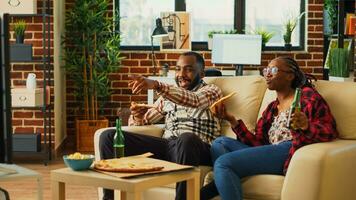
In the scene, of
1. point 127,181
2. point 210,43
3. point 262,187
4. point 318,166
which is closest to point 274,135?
point 262,187

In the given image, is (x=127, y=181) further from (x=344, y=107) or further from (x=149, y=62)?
(x=149, y=62)

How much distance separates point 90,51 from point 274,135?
3568mm

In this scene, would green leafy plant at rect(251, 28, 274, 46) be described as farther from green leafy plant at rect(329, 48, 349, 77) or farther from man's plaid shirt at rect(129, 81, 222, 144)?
man's plaid shirt at rect(129, 81, 222, 144)

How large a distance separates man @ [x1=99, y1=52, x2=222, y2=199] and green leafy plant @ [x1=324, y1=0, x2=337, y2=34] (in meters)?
3.63

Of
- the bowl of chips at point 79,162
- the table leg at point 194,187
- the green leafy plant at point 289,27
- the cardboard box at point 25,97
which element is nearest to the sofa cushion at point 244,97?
the table leg at point 194,187

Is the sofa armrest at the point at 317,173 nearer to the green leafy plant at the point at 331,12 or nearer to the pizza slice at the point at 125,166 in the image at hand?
the pizza slice at the point at 125,166

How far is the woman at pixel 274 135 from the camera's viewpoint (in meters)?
3.57

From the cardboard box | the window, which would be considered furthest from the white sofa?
the window

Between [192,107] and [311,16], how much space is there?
3.87 m

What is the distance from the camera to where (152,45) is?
7.17 meters

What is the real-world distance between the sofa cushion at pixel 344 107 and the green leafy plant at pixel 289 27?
3.81 metres

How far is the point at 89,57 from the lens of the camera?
714 cm

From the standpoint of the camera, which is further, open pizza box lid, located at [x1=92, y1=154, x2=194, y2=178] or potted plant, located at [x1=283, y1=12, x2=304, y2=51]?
potted plant, located at [x1=283, y1=12, x2=304, y2=51]

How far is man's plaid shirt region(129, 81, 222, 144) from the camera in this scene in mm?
4082
